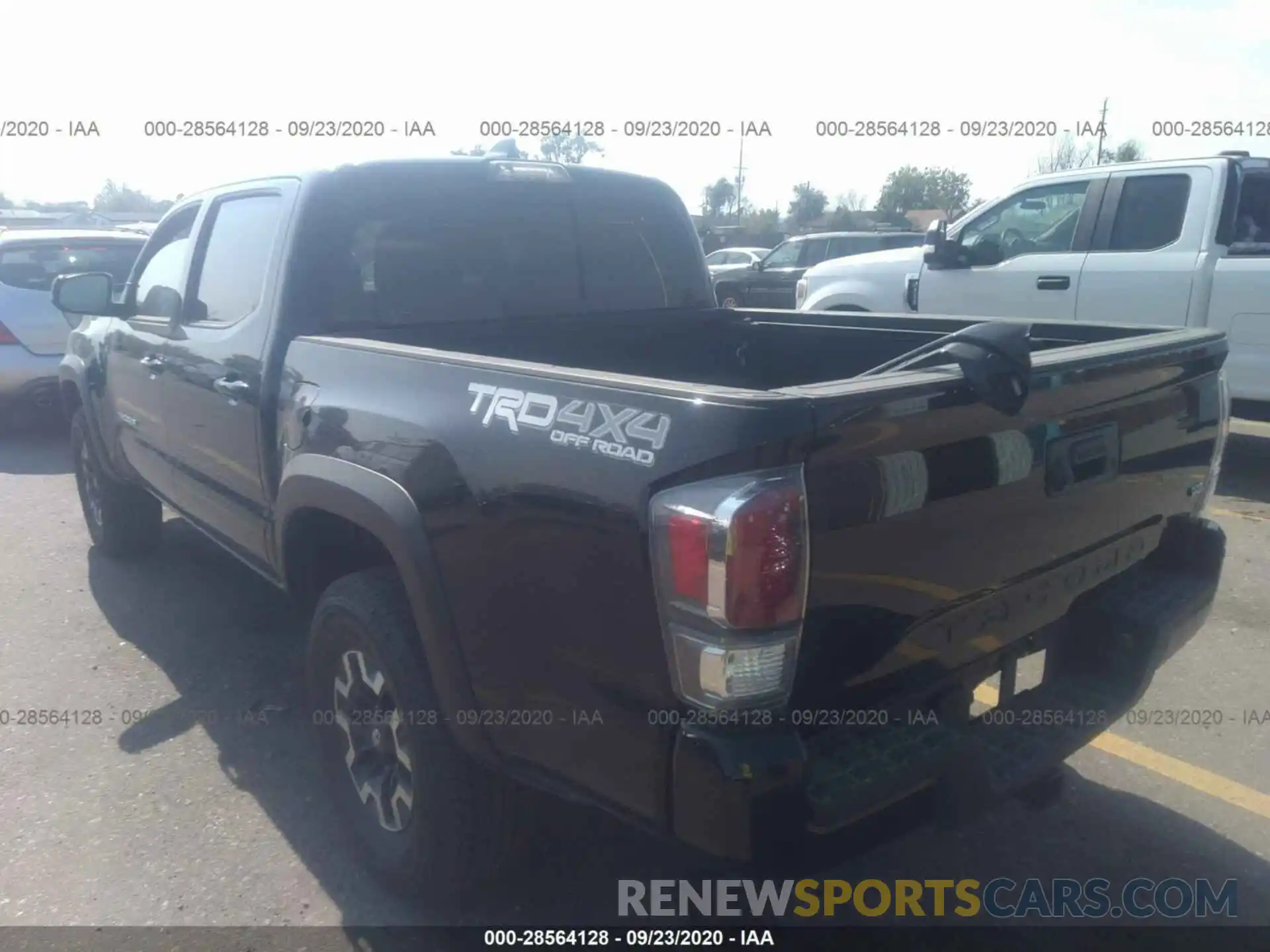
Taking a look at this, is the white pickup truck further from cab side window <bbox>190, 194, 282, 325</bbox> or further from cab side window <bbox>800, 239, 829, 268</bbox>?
cab side window <bbox>800, 239, 829, 268</bbox>

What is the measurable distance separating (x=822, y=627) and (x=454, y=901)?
148 centimetres

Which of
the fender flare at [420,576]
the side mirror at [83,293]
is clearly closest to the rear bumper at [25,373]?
the side mirror at [83,293]

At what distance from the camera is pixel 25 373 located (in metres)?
8.63

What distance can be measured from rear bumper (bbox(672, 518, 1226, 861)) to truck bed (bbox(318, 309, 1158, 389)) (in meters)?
0.86

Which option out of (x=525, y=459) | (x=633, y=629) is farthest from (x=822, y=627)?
(x=525, y=459)

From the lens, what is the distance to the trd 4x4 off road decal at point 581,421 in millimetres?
2010

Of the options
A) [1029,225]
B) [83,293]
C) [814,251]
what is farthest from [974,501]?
[814,251]

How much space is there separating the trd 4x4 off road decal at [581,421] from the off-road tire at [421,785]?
68 centimetres

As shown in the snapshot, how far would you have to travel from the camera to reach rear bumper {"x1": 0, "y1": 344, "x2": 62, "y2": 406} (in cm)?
861

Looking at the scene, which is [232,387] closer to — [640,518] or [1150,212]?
[640,518]

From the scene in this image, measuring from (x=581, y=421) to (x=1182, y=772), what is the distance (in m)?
2.57

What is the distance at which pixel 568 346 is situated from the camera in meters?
3.80

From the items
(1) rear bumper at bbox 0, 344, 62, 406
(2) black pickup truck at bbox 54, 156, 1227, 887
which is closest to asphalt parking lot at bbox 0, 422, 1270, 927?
(2) black pickup truck at bbox 54, 156, 1227, 887

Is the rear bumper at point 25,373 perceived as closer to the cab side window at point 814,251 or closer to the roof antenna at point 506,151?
the roof antenna at point 506,151
